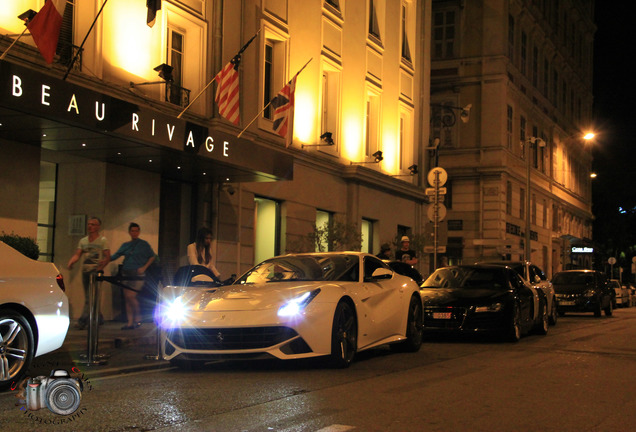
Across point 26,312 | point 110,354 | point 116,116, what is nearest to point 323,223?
point 116,116

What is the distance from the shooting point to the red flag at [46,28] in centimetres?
1362

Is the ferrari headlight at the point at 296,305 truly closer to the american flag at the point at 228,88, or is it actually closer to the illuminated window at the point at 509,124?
the american flag at the point at 228,88

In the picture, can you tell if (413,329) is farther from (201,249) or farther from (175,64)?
(175,64)

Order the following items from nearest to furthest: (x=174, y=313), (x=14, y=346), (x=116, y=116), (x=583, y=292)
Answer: (x=14, y=346) → (x=174, y=313) → (x=116, y=116) → (x=583, y=292)

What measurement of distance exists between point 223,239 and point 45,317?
1265 cm

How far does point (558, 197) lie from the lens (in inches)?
2242

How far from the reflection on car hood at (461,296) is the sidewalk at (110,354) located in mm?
4851

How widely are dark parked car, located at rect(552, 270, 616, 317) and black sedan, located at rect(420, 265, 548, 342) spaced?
11.0 meters

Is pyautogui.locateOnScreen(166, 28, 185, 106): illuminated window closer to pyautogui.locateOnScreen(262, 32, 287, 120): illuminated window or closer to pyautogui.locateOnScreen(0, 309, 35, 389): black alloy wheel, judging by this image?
pyautogui.locateOnScreen(262, 32, 287, 120): illuminated window

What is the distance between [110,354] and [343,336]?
3.26 m

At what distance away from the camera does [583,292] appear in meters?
27.0

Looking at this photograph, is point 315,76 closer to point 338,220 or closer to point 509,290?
point 338,220

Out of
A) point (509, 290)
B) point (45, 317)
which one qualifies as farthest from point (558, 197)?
point (45, 317)

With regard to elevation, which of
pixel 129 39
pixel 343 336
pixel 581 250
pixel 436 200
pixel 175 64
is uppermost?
pixel 129 39
